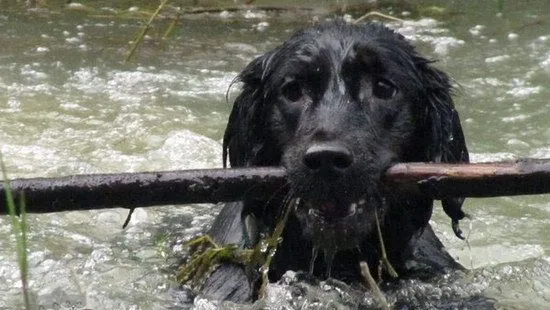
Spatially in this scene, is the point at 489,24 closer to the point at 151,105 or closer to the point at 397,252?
the point at 151,105

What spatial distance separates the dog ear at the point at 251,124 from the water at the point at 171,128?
621 mm

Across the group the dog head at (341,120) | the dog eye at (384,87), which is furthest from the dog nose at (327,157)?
the dog eye at (384,87)

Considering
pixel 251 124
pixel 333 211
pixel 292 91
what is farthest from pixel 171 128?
pixel 333 211

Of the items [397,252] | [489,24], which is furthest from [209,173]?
[489,24]

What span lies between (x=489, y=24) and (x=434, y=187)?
24.1 feet

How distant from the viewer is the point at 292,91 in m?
4.39

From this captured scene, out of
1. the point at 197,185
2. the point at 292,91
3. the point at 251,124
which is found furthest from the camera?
the point at 251,124

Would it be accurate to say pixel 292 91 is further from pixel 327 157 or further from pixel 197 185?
pixel 197 185

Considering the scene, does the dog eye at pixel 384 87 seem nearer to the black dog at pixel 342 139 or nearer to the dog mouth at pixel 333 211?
the black dog at pixel 342 139

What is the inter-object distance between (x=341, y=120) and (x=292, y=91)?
1.72ft

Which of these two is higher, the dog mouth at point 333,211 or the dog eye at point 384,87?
the dog eye at point 384,87

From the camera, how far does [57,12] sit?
11180 millimetres

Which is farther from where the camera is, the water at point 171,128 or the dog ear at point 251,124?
the water at point 171,128

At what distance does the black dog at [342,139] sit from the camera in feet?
12.6
